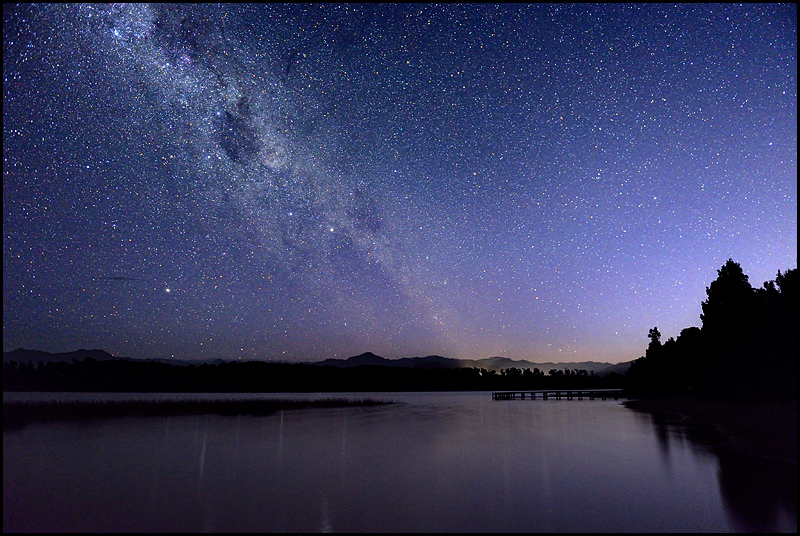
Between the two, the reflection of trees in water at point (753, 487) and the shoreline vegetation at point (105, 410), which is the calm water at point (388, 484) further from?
the shoreline vegetation at point (105, 410)

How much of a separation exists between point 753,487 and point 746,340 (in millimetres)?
37724

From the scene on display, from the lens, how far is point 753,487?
16.5m

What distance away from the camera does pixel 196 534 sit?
12.6m

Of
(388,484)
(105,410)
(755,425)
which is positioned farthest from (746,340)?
(105,410)

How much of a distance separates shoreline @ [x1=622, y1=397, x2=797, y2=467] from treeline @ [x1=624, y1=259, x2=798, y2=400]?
87.2 inches

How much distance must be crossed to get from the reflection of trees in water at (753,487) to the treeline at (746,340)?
21.1 m

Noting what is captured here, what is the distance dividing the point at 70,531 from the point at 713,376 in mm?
57953

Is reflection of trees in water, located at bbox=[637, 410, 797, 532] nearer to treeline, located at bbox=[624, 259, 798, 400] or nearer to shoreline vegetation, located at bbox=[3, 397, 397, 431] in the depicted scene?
treeline, located at bbox=[624, 259, 798, 400]

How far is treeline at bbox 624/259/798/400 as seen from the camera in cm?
4266

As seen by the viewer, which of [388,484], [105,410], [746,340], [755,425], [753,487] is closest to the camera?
[753,487]

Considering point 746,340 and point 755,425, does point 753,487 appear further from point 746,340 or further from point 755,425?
point 746,340

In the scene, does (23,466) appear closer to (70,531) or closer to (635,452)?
(70,531)

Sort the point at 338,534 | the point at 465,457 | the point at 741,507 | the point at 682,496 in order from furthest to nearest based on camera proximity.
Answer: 1. the point at 465,457
2. the point at 682,496
3. the point at 741,507
4. the point at 338,534

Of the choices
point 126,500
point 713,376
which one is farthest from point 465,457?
point 713,376
